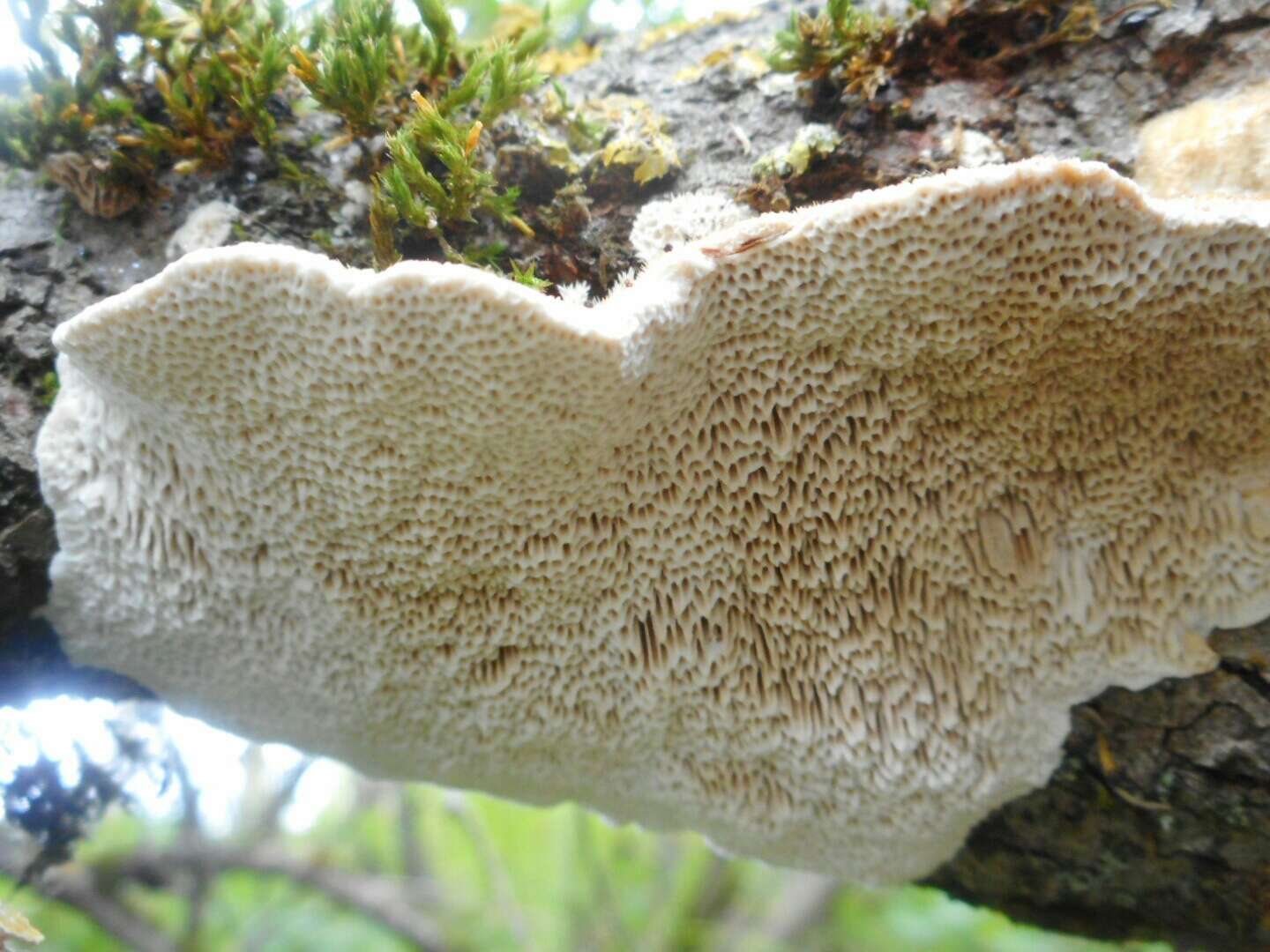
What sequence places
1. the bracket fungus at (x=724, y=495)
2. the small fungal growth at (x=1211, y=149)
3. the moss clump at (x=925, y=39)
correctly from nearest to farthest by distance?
the bracket fungus at (x=724, y=495)
the small fungal growth at (x=1211, y=149)
the moss clump at (x=925, y=39)

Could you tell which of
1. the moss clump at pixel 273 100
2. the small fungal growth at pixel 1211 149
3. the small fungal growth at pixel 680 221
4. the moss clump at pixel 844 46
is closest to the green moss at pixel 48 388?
the moss clump at pixel 273 100

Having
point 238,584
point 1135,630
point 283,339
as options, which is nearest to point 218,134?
point 283,339

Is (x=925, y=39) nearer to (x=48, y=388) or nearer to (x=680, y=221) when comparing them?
(x=680, y=221)

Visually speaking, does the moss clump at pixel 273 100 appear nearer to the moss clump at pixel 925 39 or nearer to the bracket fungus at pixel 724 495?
the bracket fungus at pixel 724 495

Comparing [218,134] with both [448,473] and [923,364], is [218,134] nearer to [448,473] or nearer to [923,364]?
[448,473]

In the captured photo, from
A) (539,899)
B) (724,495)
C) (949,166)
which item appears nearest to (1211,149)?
(949,166)

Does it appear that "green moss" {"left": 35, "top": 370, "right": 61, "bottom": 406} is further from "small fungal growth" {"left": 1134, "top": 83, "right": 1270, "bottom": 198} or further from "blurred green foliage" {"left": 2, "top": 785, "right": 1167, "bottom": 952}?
"blurred green foliage" {"left": 2, "top": 785, "right": 1167, "bottom": 952}
